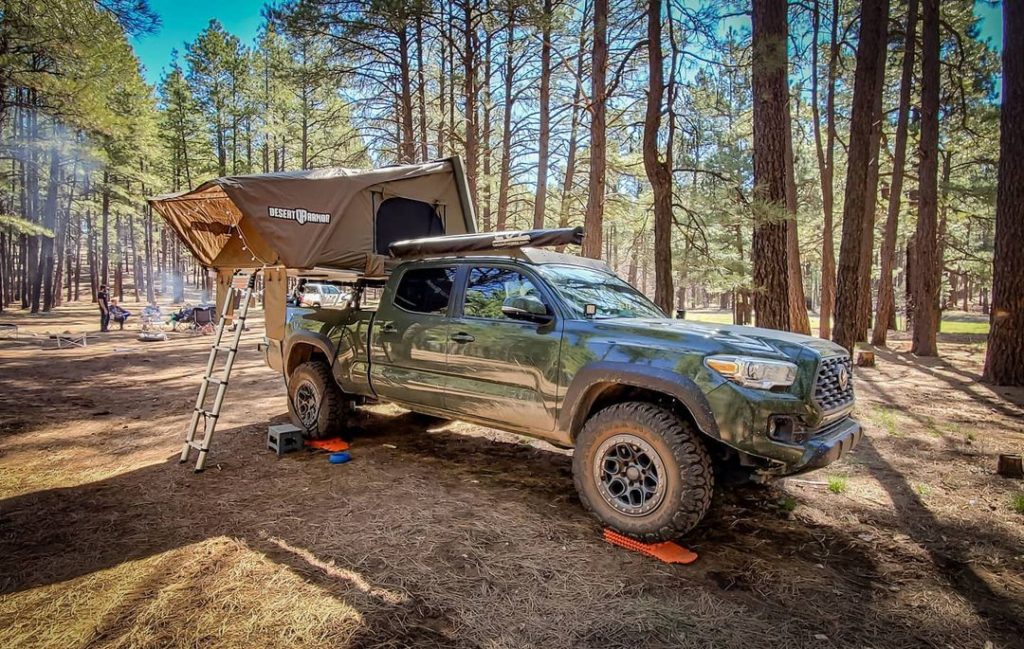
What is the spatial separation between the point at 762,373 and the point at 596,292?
5.42 ft

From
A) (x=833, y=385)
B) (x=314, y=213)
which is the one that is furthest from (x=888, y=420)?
(x=314, y=213)

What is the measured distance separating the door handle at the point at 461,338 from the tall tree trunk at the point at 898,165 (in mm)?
→ 14856

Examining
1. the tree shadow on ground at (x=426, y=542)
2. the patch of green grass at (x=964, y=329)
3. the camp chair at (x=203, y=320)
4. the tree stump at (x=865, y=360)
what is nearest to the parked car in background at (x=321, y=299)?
the tree shadow on ground at (x=426, y=542)

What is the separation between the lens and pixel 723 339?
3.43 m

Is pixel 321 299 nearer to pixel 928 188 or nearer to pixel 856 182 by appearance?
pixel 856 182

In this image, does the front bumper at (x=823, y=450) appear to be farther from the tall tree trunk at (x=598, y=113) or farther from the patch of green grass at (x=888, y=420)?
the tall tree trunk at (x=598, y=113)

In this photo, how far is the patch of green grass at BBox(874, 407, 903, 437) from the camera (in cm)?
613

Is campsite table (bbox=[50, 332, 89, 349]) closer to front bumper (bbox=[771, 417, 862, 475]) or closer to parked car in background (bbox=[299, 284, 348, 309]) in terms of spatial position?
parked car in background (bbox=[299, 284, 348, 309])

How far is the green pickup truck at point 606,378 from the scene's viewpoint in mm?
A: 3217

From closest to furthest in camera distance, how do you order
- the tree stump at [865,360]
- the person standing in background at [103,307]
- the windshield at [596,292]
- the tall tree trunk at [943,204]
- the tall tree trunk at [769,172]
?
the windshield at [596,292]
the tall tree trunk at [769,172]
the tree stump at [865,360]
the tall tree trunk at [943,204]
the person standing in background at [103,307]

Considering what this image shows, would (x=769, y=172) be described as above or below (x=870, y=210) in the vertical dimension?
below

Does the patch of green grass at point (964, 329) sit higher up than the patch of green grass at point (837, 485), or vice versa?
the patch of green grass at point (964, 329)

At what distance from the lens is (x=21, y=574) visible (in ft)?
9.81

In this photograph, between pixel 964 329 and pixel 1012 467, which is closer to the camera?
pixel 1012 467
